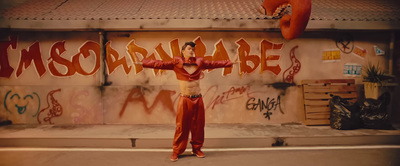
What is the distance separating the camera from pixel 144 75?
6.74 m

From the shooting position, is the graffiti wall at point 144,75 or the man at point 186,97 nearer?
the man at point 186,97

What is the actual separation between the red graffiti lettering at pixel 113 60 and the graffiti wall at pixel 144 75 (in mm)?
28

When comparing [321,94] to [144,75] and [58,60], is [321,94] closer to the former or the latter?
[144,75]

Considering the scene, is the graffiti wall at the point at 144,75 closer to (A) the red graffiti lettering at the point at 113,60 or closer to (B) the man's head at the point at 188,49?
(A) the red graffiti lettering at the point at 113,60

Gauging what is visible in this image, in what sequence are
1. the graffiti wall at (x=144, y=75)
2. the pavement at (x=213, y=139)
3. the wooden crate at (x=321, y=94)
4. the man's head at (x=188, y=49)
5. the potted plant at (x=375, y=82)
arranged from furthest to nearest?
1. the graffiti wall at (x=144, y=75)
2. the wooden crate at (x=321, y=94)
3. the potted plant at (x=375, y=82)
4. the pavement at (x=213, y=139)
5. the man's head at (x=188, y=49)

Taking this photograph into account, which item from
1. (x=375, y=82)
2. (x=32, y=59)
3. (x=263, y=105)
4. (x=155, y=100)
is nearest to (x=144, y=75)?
(x=155, y=100)

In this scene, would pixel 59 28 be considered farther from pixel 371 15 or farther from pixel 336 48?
pixel 371 15

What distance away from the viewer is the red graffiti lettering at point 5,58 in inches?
262

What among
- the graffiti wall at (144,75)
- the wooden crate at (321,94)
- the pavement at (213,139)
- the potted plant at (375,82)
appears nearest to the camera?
the pavement at (213,139)

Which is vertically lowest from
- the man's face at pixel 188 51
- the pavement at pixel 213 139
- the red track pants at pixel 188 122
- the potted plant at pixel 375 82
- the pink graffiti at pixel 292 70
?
the pavement at pixel 213 139

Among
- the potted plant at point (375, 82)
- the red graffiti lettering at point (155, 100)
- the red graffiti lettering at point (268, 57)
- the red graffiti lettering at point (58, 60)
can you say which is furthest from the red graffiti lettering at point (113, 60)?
the potted plant at point (375, 82)

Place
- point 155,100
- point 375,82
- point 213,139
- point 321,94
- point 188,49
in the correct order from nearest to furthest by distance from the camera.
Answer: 1. point 188,49
2. point 213,139
3. point 375,82
4. point 321,94
5. point 155,100

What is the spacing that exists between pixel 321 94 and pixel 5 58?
28.8 feet

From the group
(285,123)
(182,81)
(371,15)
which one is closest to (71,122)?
(182,81)
